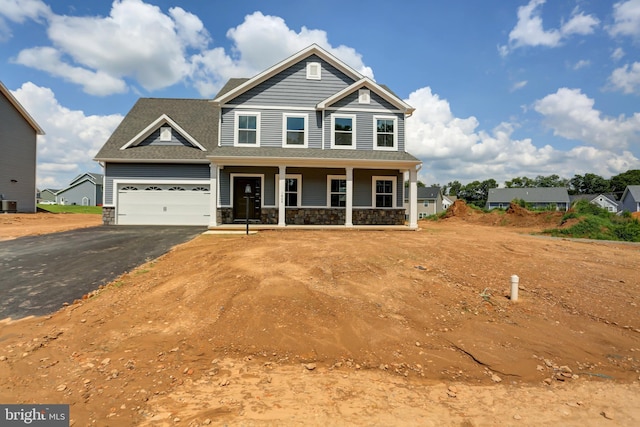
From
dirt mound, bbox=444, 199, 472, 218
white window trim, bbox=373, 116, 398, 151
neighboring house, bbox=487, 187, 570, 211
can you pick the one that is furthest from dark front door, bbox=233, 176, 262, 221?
neighboring house, bbox=487, 187, 570, 211

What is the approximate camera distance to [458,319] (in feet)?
17.7

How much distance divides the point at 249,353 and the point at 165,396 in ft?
3.82

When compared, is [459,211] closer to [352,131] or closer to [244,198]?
[352,131]

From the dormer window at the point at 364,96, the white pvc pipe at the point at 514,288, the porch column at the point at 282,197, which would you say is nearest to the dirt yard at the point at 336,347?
the white pvc pipe at the point at 514,288

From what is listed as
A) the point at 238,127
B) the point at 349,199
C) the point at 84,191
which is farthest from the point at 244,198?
the point at 84,191

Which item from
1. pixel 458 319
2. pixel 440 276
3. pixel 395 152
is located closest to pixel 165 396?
pixel 458 319

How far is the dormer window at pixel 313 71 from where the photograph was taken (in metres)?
16.0

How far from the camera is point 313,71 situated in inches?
630

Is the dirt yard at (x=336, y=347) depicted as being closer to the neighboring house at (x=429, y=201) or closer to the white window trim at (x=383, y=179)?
the white window trim at (x=383, y=179)

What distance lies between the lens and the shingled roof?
16172 mm

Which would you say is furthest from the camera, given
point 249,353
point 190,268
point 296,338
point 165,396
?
point 190,268

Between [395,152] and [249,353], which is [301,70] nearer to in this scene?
[395,152]

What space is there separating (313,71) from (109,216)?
13043 mm

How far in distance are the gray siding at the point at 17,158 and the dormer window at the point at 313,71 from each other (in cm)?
2125
